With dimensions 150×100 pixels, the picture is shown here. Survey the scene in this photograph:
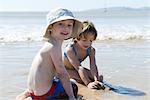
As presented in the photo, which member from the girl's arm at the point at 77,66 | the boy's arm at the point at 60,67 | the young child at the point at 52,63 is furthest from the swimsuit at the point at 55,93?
the girl's arm at the point at 77,66

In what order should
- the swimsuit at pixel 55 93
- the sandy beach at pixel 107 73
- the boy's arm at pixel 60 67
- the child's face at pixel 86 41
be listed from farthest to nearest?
the child's face at pixel 86 41 → the sandy beach at pixel 107 73 → the swimsuit at pixel 55 93 → the boy's arm at pixel 60 67

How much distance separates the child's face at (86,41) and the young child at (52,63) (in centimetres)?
94

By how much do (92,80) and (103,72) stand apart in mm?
775

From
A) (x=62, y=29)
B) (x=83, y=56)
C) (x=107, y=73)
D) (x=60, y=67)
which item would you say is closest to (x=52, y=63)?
(x=60, y=67)

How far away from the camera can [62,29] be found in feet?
9.97

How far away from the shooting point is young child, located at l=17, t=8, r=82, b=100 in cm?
302

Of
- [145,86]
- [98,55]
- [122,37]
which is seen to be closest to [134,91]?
[145,86]

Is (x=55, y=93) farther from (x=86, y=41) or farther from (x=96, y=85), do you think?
(x=86, y=41)

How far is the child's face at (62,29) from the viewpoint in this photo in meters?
3.04

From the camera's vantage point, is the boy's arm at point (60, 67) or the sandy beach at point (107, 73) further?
the sandy beach at point (107, 73)

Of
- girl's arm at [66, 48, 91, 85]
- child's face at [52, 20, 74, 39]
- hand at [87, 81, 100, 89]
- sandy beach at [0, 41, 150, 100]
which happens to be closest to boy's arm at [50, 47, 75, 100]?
child's face at [52, 20, 74, 39]

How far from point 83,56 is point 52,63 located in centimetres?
141

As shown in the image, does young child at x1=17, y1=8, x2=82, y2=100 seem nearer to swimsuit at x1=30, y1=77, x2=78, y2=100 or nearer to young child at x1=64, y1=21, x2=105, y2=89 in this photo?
swimsuit at x1=30, y1=77, x2=78, y2=100

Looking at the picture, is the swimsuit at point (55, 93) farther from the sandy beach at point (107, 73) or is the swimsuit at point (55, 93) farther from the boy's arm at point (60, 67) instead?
the sandy beach at point (107, 73)
